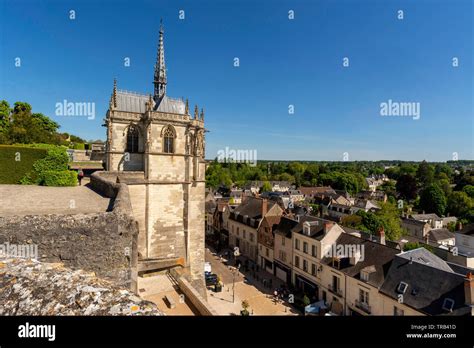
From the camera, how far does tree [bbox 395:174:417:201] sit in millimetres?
82938

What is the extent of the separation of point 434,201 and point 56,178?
247 ft

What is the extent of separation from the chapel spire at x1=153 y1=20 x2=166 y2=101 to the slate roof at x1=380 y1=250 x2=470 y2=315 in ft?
74.8

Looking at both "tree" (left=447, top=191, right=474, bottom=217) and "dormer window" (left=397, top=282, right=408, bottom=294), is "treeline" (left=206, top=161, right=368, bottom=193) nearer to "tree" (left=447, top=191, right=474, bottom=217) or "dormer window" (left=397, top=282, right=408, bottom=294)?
"tree" (left=447, top=191, right=474, bottom=217)

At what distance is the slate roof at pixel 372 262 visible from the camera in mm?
18984

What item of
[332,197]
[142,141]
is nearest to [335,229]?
[142,141]

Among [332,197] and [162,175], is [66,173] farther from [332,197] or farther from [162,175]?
[332,197]

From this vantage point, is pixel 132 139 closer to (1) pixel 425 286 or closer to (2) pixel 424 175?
(1) pixel 425 286

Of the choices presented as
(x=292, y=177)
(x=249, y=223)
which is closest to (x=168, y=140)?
(x=249, y=223)

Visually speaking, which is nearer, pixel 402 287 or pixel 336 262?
pixel 402 287

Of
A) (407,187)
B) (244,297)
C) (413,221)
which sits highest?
(407,187)

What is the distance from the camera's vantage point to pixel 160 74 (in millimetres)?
22922

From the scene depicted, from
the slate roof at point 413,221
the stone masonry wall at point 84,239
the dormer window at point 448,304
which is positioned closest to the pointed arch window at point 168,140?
the stone masonry wall at point 84,239
